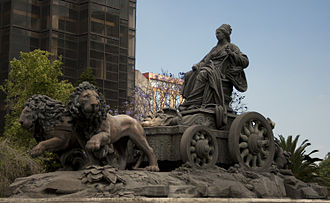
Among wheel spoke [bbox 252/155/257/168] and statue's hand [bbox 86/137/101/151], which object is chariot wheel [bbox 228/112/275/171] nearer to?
→ wheel spoke [bbox 252/155/257/168]

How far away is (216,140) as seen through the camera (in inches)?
442

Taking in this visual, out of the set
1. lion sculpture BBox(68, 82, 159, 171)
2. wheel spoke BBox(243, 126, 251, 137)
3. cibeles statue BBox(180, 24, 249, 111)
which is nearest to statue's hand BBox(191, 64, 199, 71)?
cibeles statue BBox(180, 24, 249, 111)

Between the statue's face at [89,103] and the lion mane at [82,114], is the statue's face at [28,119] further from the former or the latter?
the statue's face at [89,103]

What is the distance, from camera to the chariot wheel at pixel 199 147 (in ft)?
34.7

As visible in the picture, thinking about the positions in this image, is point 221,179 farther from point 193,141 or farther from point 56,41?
point 56,41

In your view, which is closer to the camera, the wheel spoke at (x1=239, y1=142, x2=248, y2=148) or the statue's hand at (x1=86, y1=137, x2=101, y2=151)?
the statue's hand at (x1=86, y1=137, x2=101, y2=151)

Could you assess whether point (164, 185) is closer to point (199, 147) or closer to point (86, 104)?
point (199, 147)

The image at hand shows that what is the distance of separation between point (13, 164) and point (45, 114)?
11.7m

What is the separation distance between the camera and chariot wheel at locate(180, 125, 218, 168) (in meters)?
10.6

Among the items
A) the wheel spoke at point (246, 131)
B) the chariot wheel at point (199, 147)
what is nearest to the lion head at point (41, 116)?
the chariot wheel at point (199, 147)

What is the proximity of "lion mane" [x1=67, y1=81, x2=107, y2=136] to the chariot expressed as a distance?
1925mm

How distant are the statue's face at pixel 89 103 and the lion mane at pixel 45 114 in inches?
26.0

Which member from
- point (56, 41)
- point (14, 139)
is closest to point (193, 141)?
point (14, 139)

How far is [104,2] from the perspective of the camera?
4072 centimetres
